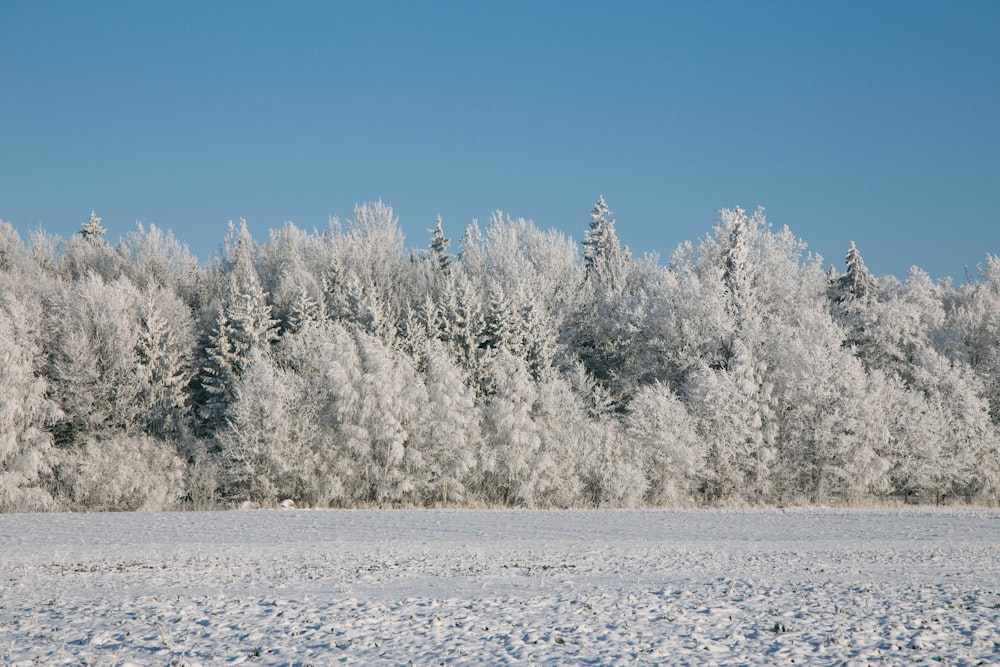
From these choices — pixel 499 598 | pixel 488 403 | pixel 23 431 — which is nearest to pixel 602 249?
pixel 488 403

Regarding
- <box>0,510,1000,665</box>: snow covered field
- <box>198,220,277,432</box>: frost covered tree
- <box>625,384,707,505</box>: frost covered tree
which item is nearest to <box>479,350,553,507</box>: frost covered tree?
<box>625,384,707,505</box>: frost covered tree

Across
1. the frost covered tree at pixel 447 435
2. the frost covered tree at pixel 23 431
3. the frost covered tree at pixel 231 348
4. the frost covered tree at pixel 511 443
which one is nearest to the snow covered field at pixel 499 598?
the frost covered tree at pixel 23 431

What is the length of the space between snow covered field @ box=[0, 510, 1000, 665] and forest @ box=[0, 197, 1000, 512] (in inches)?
754

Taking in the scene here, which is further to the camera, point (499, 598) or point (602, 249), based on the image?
point (602, 249)

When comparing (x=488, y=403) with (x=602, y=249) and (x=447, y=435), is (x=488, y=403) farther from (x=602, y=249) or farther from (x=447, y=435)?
(x=602, y=249)

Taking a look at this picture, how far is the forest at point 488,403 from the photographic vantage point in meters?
49.4

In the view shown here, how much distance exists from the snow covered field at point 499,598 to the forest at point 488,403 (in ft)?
62.8

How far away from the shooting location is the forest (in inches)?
1946

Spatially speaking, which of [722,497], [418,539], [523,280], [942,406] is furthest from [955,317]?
[418,539]

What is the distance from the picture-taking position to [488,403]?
57750mm

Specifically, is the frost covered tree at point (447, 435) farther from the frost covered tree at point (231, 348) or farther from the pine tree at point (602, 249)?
the pine tree at point (602, 249)

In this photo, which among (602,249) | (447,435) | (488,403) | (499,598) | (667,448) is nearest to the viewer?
(499,598)

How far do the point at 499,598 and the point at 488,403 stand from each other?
41.7 metres

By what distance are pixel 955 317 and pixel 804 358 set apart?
78.9 feet
